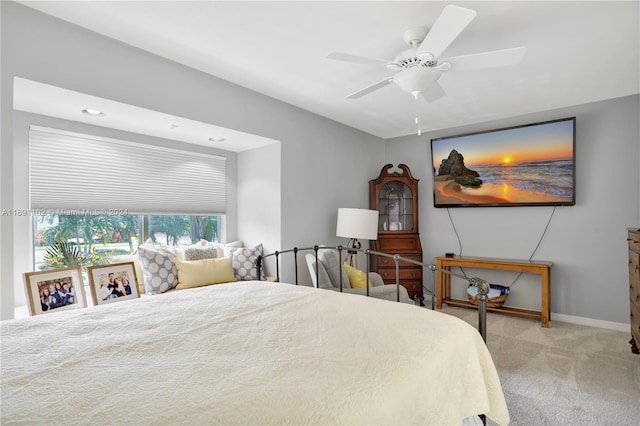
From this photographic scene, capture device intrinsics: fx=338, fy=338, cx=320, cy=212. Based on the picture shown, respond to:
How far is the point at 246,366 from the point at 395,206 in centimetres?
417

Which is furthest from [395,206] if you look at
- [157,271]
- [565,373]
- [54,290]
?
[54,290]

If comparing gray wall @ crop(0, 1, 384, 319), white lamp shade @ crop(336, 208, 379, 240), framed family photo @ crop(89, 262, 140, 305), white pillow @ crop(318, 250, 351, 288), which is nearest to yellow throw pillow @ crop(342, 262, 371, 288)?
white pillow @ crop(318, 250, 351, 288)

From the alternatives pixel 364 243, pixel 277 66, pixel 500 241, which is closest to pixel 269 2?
pixel 277 66

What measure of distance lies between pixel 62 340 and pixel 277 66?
7.79 ft

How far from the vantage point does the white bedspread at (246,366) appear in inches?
33.9

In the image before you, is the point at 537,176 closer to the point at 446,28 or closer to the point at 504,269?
the point at 504,269

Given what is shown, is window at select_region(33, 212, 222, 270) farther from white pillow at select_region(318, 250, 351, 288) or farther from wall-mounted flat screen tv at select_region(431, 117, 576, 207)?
wall-mounted flat screen tv at select_region(431, 117, 576, 207)

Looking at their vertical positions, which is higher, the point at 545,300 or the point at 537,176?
the point at 537,176

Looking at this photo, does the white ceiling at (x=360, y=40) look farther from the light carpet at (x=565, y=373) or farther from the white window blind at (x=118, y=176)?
the light carpet at (x=565, y=373)

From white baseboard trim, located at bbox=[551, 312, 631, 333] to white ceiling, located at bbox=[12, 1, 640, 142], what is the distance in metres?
2.47

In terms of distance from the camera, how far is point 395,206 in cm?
499

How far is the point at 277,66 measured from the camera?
111 inches

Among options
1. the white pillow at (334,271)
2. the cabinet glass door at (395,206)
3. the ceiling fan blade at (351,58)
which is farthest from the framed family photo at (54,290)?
the cabinet glass door at (395,206)

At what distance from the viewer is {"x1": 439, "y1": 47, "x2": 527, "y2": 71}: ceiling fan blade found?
1.98 m
